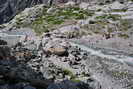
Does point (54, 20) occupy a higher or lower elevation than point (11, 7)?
higher

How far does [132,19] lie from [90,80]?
1921 inches

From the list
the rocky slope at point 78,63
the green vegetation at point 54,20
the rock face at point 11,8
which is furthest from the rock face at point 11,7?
the rocky slope at point 78,63

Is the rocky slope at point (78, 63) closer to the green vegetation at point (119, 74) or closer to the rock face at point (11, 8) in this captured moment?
the green vegetation at point (119, 74)

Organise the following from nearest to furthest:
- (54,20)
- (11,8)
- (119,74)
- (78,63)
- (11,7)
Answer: (119,74)
(78,63)
(54,20)
(11,8)
(11,7)

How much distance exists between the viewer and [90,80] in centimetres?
2877

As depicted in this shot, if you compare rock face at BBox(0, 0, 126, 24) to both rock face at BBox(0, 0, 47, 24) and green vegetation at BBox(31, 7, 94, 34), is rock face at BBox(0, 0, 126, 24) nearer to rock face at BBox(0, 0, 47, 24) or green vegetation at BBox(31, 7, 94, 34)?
rock face at BBox(0, 0, 47, 24)

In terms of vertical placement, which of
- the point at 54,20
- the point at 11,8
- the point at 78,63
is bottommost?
the point at 11,8

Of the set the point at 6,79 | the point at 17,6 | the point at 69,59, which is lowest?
the point at 17,6

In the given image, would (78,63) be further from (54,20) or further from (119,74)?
(54,20)

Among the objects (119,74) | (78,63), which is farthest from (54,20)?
(119,74)

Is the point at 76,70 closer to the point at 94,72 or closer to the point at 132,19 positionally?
the point at 94,72

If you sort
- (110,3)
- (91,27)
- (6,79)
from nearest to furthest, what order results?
1. (6,79)
2. (91,27)
3. (110,3)

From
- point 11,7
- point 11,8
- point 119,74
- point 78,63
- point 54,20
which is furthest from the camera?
point 11,7

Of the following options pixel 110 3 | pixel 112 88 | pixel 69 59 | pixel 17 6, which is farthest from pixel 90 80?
pixel 17 6
